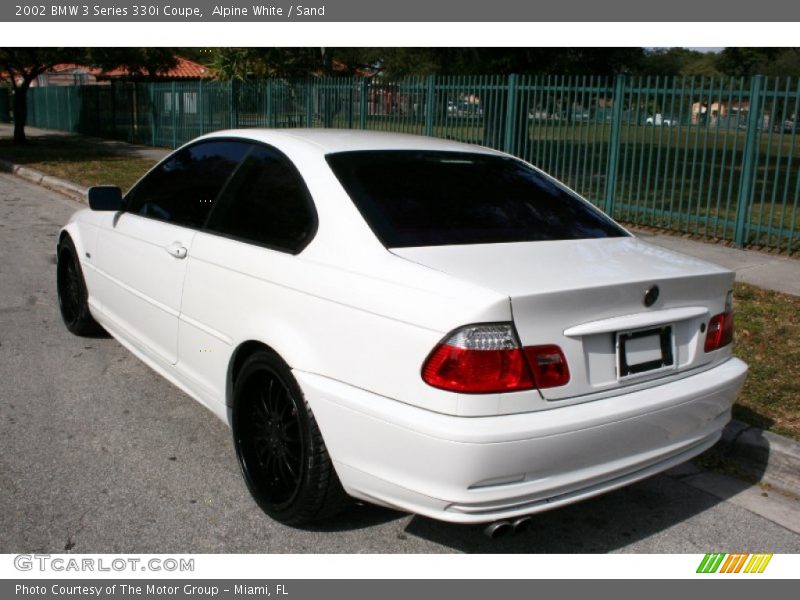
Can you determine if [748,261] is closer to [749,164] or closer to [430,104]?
[749,164]

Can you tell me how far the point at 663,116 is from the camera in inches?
429

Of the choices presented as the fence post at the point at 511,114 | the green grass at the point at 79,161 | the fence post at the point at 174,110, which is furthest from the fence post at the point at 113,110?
the fence post at the point at 511,114

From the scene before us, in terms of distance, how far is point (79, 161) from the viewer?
19.4 metres

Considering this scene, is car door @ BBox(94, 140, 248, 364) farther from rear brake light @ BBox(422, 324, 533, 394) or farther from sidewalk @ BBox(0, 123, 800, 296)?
sidewalk @ BBox(0, 123, 800, 296)

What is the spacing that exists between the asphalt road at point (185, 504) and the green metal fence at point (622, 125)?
20.2 ft

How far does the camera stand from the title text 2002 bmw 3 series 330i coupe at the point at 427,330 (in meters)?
2.73

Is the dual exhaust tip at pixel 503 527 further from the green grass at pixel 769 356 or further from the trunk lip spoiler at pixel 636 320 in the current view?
the green grass at pixel 769 356

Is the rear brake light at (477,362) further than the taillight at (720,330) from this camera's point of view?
No

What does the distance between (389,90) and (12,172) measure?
912cm

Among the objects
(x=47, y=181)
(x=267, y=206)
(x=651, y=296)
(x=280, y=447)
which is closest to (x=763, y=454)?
(x=651, y=296)

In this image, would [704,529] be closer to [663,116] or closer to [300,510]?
[300,510]

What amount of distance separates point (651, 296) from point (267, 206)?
1.71 meters

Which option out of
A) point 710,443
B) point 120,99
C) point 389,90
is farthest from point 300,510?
point 120,99

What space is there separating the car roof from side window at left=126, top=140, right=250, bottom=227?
0.36 feet
